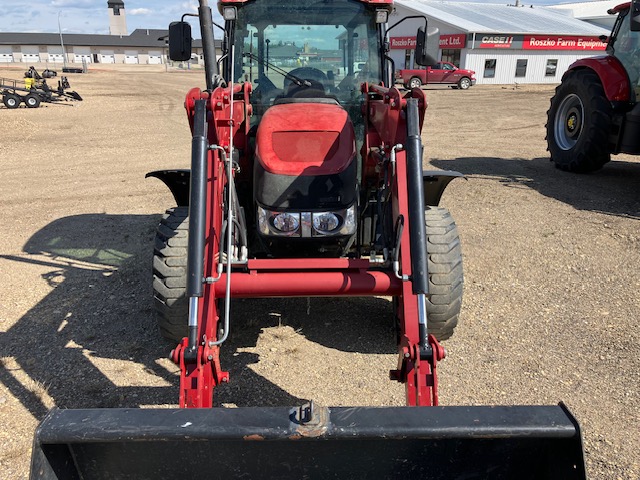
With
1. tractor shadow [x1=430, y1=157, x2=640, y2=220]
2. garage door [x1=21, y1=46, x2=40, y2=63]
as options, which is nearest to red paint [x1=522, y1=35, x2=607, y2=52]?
tractor shadow [x1=430, y1=157, x2=640, y2=220]

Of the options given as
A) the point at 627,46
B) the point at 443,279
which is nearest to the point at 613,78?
the point at 627,46

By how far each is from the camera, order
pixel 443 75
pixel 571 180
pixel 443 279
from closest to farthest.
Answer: pixel 443 279, pixel 571 180, pixel 443 75

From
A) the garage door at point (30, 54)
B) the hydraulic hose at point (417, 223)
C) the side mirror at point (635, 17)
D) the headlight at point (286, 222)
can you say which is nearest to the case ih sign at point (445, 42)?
the side mirror at point (635, 17)

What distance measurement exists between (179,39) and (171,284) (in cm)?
189

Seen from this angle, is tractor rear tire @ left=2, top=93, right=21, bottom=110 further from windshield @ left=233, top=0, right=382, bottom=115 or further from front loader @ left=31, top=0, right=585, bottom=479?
windshield @ left=233, top=0, right=382, bottom=115

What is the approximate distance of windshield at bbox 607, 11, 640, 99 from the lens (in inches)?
294

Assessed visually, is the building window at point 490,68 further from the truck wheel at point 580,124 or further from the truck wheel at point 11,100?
→ the truck wheel at point 580,124

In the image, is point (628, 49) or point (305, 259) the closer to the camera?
point (305, 259)

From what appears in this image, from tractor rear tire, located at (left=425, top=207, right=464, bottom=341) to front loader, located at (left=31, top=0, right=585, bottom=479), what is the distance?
0.01m

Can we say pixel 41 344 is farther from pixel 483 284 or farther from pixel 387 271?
pixel 483 284

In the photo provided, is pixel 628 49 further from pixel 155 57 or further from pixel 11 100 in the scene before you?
pixel 155 57

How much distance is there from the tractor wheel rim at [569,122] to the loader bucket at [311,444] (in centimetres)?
741

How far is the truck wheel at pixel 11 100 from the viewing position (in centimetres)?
1755

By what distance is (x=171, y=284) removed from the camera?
3.43 meters
